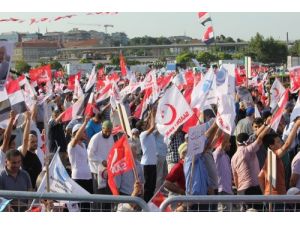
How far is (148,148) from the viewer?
1030 cm

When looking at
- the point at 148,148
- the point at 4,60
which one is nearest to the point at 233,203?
the point at 4,60

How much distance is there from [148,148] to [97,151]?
1.17m

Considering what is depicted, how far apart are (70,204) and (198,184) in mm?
2314

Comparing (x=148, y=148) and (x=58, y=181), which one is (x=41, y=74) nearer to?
(x=148, y=148)

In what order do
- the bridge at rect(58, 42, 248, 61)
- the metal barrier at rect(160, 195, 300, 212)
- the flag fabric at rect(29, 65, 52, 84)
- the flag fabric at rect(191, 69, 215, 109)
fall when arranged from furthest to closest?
the bridge at rect(58, 42, 248, 61), the flag fabric at rect(29, 65, 52, 84), the flag fabric at rect(191, 69, 215, 109), the metal barrier at rect(160, 195, 300, 212)

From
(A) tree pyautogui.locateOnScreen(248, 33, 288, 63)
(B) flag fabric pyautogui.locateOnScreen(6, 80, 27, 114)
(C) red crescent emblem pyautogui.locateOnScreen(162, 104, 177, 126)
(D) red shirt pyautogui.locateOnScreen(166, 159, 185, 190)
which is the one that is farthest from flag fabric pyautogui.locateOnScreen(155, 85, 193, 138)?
(A) tree pyautogui.locateOnScreen(248, 33, 288, 63)

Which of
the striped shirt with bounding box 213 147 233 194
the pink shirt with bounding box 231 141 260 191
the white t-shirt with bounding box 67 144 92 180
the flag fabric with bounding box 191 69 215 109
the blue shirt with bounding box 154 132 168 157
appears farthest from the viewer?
the blue shirt with bounding box 154 132 168 157

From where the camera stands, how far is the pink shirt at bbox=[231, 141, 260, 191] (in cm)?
800

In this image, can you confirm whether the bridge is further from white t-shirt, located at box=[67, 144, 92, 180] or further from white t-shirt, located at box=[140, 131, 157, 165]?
white t-shirt, located at box=[67, 144, 92, 180]

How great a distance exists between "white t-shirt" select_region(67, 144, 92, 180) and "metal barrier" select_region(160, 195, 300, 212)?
152 inches

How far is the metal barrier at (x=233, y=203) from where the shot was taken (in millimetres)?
5105

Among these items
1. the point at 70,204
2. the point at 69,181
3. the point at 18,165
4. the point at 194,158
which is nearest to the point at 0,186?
the point at 18,165

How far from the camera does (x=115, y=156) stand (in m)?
6.83

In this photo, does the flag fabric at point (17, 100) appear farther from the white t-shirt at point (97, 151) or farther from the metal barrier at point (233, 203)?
the metal barrier at point (233, 203)
